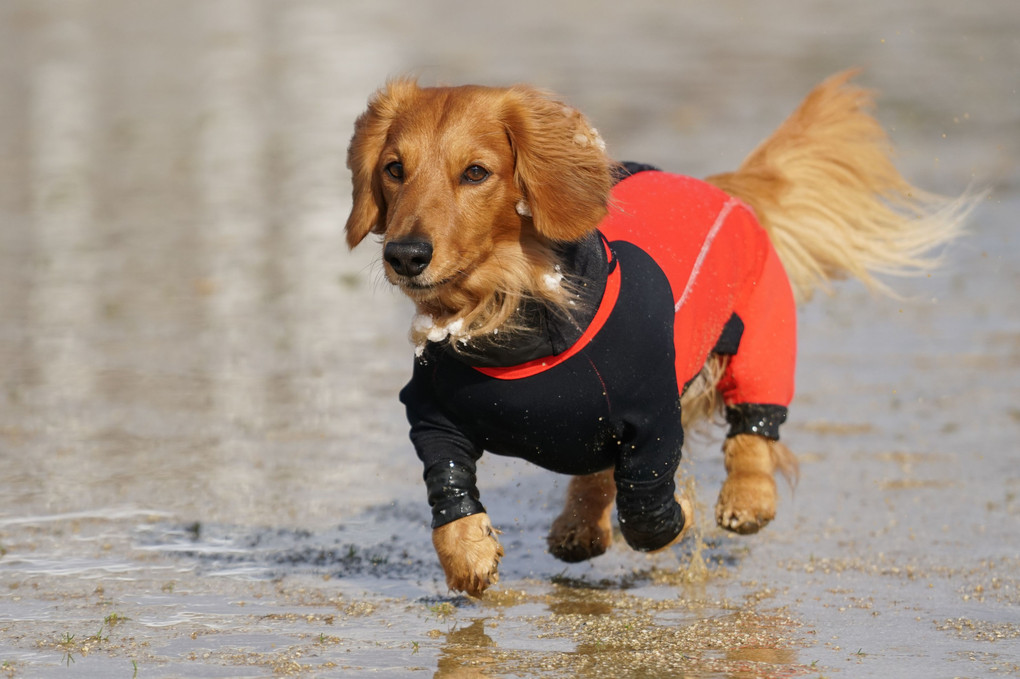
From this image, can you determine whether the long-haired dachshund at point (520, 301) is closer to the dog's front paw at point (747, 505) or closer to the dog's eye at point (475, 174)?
the dog's eye at point (475, 174)

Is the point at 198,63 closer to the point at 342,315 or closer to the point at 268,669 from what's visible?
the point at 342,315

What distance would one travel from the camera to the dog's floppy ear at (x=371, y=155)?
4215 millimetres

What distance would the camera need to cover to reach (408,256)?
365cm

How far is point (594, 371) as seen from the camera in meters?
3.88

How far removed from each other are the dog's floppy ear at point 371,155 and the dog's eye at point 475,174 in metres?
0.36

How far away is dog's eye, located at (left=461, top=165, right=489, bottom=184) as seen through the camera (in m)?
3.93

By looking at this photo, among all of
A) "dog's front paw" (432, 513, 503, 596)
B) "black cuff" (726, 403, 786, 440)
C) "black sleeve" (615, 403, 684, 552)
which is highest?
"black cuff" (726, 403, 786, 440)

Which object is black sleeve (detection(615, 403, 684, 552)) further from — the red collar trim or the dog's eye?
the dog's eye

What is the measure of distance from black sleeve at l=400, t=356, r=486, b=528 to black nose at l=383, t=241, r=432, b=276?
0.41 metres

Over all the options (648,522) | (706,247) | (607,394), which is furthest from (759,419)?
(607,394)

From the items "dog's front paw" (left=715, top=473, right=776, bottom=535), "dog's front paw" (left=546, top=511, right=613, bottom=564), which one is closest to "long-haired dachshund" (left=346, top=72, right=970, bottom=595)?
"dog's front paw" (left=715, top=473, right=776, bottom=535)

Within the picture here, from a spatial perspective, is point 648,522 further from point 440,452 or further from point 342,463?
point 342,463

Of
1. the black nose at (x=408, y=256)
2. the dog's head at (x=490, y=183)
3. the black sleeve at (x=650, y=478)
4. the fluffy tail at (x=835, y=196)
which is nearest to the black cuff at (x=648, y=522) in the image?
the black sleeve at (x=650, y=478)

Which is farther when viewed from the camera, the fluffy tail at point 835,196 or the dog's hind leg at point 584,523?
the fluffy tail at point 835,196
